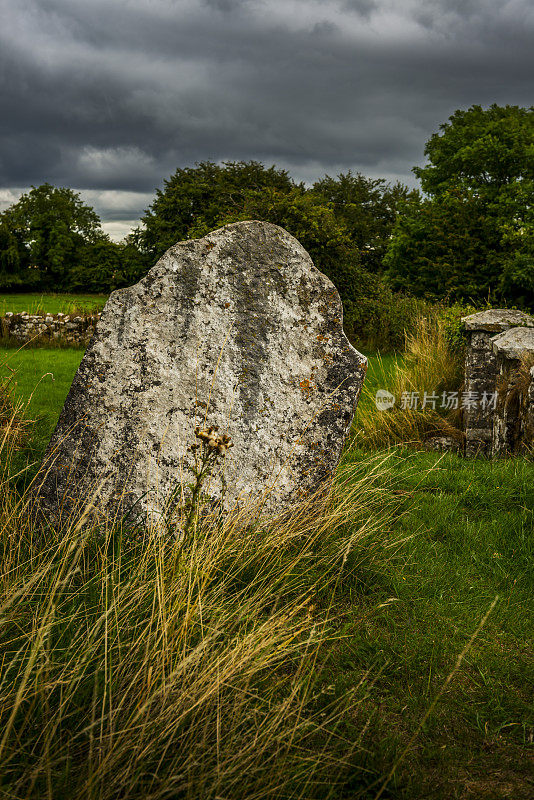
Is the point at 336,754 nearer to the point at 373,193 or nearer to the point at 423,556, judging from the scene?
the point at 423,556

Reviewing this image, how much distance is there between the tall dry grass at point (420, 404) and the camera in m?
6.54

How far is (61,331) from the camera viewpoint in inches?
570

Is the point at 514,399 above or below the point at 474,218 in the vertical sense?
below

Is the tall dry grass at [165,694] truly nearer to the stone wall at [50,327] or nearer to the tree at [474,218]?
the stone wall at [50,327]

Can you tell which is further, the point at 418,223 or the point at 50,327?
the point at 418,223

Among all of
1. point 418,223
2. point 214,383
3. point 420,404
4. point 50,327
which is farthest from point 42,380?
point 418,223

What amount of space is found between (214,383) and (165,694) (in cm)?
219

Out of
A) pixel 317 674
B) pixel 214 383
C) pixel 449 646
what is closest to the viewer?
pixel 317 674

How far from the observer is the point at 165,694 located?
1848mm

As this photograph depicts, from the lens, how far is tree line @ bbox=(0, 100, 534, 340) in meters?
13.6

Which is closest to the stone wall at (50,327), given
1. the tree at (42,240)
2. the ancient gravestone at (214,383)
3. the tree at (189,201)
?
the tree at (189,201)

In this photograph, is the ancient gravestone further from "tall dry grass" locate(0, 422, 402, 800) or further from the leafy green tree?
the leafy green tree

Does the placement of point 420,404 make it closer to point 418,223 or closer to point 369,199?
point 418,223

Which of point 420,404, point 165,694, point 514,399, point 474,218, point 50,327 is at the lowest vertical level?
point 165,694
